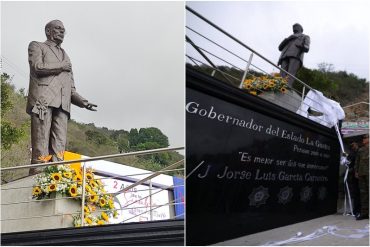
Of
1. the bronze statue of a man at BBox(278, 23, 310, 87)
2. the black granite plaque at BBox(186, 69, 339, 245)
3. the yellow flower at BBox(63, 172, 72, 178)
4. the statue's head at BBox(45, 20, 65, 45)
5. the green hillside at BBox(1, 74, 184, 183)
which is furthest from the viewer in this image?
the yellow flower at BBox(63, 172, 72, 178)

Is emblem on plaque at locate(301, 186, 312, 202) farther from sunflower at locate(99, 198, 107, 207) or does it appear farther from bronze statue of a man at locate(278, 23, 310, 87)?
sunflower at locate(99, 198, 107, 207)

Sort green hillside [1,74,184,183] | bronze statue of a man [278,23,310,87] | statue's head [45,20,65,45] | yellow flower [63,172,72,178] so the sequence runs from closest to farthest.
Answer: bronze statue of a man [278,23,310,87]
green hillside [1,74,184,183]
statue's head [45,20,65,45]
yellow flower [63,172,72,178]

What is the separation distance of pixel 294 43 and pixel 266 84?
145 mm

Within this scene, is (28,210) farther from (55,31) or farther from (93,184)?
(55,31)

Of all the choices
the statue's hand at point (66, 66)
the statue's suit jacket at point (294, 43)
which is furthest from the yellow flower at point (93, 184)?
the statue's suit jacket at point (294, 43)

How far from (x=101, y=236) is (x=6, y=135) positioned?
534 mm

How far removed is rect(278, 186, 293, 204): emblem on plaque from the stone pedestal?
0.88 metres

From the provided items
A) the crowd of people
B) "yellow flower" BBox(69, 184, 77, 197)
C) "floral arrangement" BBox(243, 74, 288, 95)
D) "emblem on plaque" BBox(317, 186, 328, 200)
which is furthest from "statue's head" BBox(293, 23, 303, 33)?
"yellow flower" BBox(69, 184, 77, 197)

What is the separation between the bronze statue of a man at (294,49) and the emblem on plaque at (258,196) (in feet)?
1.14

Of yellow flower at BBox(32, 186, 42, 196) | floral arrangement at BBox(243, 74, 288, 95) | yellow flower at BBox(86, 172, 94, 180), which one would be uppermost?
floral arrangement at BBox(243, 74, 288, 95)

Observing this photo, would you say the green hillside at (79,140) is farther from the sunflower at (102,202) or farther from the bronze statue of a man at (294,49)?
the bronze statue of a man at (294,49)

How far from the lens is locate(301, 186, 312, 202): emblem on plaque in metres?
1.15

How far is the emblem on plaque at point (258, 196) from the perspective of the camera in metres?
1.07

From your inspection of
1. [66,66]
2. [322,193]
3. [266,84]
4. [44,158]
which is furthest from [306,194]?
[44,158]
